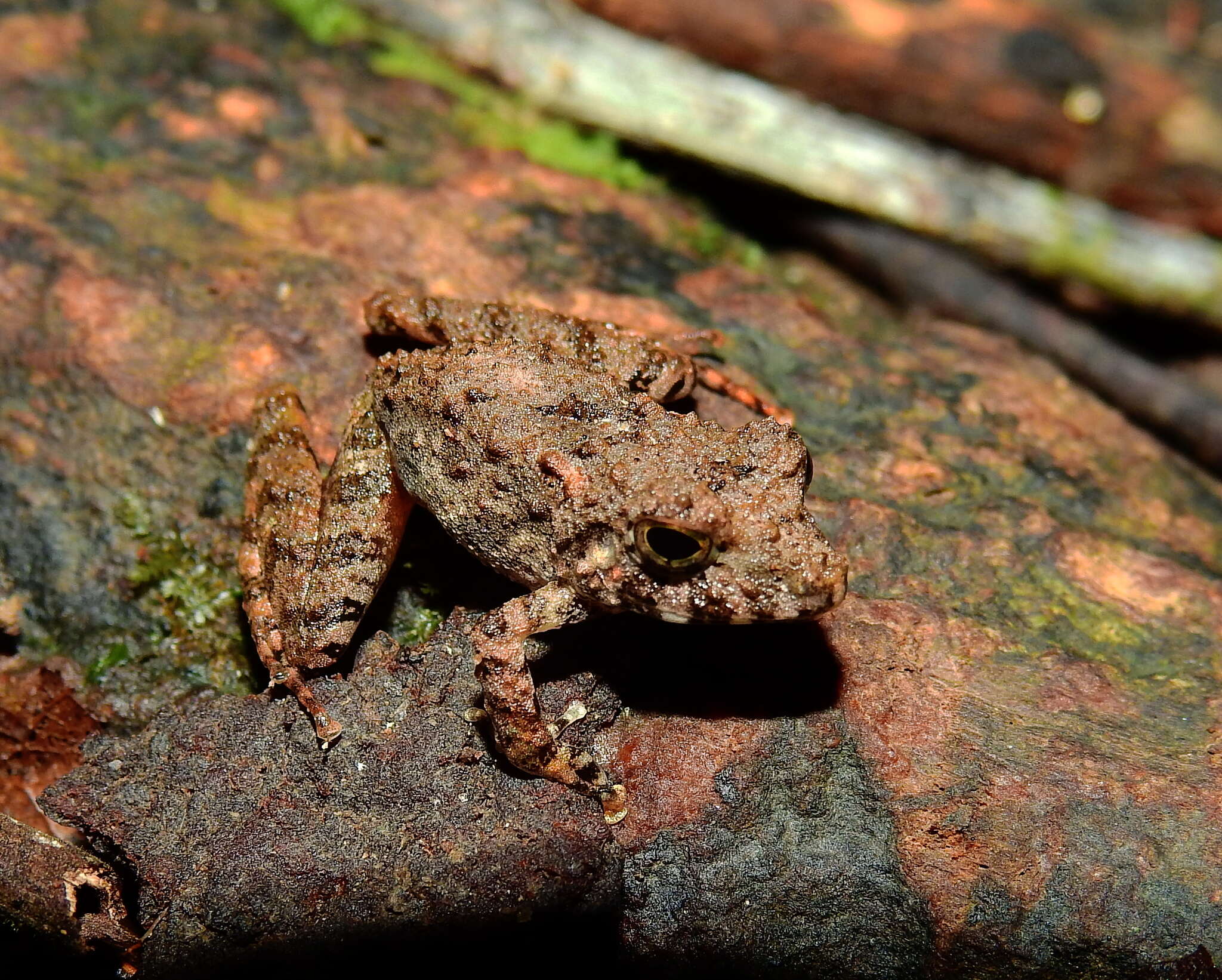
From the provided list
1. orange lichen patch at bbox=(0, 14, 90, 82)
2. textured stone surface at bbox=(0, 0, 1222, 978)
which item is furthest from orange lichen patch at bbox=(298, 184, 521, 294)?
orange lichen patch at bbox=(0, 14, 90, 82)

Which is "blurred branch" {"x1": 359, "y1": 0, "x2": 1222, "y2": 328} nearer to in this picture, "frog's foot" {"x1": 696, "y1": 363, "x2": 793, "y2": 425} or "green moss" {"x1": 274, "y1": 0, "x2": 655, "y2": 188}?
"green moss" {"x1": 274, "y1": 0, "x2": 655, "y2": 188}

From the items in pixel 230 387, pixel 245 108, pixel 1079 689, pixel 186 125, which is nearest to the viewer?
pixel 1079 689

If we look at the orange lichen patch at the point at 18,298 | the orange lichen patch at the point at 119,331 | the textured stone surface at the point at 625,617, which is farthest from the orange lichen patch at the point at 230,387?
the orange lichen patch at the point at 18,298

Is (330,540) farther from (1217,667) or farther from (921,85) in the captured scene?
(921,85)

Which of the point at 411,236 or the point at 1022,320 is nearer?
the point at 411,236

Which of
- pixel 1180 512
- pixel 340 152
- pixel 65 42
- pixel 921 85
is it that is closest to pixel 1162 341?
pixel 921 85

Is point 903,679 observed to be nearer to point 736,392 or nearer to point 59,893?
point 736,392

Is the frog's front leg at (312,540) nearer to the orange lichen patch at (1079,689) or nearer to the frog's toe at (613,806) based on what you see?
the frog's toe at (613,806)

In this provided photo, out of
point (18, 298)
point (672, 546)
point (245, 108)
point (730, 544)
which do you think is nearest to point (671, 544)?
point (672, 546)
